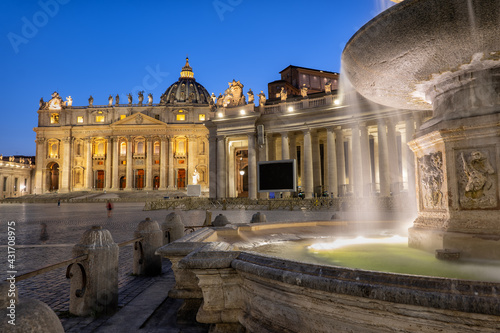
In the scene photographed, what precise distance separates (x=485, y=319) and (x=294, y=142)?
128ft

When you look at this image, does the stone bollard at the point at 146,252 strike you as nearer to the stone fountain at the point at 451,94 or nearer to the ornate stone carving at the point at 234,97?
the stone fountain at the point at 451,94

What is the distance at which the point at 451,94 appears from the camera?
4.54m

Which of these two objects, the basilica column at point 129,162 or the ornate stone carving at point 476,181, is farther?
the basilica column at point 129,162

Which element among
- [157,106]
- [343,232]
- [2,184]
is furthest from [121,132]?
[343,232]

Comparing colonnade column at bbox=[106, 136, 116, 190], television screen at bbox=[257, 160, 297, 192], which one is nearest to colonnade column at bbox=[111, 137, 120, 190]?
colonnade column at bbox=[106, 136, 116, 190]

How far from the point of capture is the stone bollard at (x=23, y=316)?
1.97 meters

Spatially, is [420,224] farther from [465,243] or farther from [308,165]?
[308,165]

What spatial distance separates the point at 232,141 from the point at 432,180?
124 feet

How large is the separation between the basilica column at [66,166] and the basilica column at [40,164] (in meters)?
5.79

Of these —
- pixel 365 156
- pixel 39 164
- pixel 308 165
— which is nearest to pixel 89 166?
pixel 39 164

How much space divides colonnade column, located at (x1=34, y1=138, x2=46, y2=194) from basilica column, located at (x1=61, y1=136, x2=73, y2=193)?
5887mm

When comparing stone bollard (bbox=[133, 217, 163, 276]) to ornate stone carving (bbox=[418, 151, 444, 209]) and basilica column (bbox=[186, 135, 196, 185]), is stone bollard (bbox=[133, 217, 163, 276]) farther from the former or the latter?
basilica column (bbox=[186, 135, 196, 185])

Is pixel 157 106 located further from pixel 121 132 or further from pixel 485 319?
pixel 485 319

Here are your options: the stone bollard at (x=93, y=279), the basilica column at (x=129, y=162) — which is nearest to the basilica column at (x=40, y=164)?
the basilica column at (x=129, y=162)
